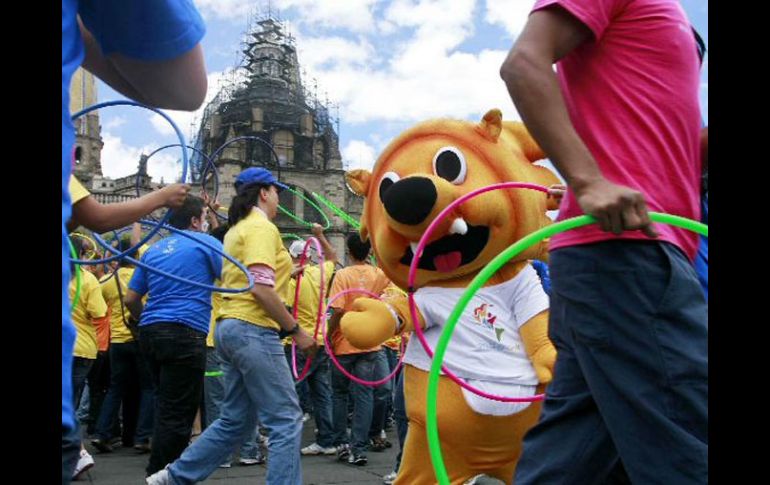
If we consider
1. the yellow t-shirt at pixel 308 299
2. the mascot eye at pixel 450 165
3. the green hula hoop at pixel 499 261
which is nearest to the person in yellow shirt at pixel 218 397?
the yellow t-shirt at pixel 308 299

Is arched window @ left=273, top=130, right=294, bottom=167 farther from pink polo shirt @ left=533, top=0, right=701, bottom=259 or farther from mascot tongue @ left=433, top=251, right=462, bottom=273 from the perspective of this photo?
pink polo shirt @ left=533, top=0, right=701, bottom=259

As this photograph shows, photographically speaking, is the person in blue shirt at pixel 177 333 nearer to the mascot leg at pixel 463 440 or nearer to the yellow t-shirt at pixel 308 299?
the mascot leg at pixel 463 440

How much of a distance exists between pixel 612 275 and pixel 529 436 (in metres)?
0.58

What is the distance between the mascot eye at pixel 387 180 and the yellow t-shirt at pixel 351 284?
3120 millimetres

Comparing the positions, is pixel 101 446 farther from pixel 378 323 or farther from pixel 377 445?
pixel 378 323

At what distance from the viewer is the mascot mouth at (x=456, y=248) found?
4.19 metres

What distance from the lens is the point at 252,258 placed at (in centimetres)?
482

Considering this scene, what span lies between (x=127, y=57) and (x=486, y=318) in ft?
8.70

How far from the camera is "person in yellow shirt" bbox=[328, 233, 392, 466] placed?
7.64m

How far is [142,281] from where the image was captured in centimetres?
639

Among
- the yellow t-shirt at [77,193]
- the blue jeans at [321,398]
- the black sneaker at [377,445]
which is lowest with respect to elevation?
the black sneaker at [377,445]

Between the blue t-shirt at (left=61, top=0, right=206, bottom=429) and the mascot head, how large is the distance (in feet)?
8.37
